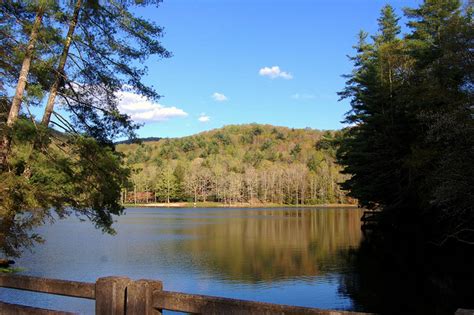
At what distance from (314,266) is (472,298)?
29.7 feet

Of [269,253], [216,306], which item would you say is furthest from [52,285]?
[269,253]

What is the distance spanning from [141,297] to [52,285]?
1.15 metres

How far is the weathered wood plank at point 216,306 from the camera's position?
3.75 m

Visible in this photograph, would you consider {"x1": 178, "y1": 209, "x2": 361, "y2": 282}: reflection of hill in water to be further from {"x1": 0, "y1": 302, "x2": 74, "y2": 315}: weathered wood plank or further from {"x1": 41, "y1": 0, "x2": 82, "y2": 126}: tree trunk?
{"x1": 0, "y1": 302, "x2": 74, "y2": 315}: weathered wood plank

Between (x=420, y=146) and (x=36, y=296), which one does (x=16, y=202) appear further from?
(x=420, y=146)

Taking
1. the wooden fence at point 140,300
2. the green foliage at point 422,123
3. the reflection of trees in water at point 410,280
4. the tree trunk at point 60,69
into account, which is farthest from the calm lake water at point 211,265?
the wooden fence at point 140,300

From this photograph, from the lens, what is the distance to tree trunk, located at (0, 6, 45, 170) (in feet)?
30.5

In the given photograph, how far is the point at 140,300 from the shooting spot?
172 inches

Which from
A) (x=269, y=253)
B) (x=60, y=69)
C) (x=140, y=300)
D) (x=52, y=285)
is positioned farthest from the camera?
(x=269, y=253)

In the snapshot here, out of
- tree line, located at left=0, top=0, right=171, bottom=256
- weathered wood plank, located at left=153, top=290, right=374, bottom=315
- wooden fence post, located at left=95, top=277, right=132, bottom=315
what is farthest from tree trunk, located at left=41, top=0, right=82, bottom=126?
weathered wood plank, located at left=153, top=290, right=374, bottom=315

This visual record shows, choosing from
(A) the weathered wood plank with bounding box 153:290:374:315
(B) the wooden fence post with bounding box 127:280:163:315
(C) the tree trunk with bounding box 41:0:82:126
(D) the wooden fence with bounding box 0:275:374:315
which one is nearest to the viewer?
(A) the weathered wood plank with bounding box 153:290:374:315

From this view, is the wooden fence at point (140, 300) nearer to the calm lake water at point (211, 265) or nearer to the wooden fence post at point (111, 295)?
the wooden fence post at point (111, 295)

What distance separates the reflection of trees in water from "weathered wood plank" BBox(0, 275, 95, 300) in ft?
40.8

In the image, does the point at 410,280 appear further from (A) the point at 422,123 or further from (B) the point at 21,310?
(B) the point at 21,310
